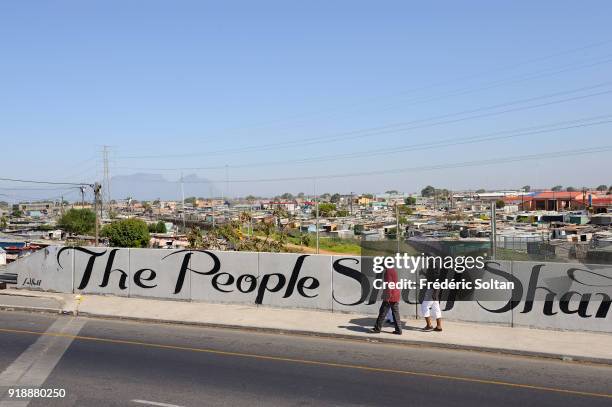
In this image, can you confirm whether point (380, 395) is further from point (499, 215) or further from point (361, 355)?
point (499, 215)

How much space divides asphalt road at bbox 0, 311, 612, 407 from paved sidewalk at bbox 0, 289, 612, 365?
397mm

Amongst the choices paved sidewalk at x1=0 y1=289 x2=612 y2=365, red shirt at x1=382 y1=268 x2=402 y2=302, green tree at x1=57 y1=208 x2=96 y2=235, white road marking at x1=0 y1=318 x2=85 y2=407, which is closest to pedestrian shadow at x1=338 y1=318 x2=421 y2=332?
paved sidewalk at x1=0 y1=289 x2=612 y2=365

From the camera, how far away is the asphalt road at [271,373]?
30.1ft

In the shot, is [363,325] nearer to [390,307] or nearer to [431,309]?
[390,307]

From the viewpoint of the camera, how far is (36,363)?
11336 mm

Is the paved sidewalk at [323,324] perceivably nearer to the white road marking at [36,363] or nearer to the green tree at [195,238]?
the white road marking at [36,363]

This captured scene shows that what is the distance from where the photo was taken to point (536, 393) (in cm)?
949

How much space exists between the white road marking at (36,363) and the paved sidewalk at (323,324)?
249 centimetres

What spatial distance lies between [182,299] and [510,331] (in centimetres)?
928

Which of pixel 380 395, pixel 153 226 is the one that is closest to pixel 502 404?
pixel 380 395

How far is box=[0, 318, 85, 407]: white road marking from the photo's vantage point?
385 inches

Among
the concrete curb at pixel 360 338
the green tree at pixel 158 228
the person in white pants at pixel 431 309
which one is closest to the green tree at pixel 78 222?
the green tree at pixel 158 228

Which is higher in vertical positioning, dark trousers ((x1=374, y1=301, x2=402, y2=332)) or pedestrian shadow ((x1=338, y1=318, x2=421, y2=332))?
dark trousers ((x1=374, y1=301, x2=402, y2=332))

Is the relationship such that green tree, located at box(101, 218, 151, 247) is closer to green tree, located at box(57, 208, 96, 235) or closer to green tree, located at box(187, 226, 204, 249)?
green tree, located at box(187, 226, 204, 249)
